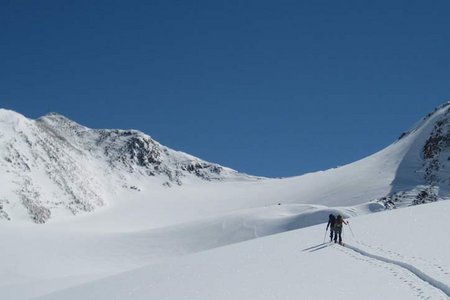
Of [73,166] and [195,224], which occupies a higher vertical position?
[73,166]

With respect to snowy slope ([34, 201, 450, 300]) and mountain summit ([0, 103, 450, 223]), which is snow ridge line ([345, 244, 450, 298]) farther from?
mountain summit ([0, 103, 450, 223])

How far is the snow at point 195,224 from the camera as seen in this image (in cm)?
1736

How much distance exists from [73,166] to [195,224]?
1562 inches

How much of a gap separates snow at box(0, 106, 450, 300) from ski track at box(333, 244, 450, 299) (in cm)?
6

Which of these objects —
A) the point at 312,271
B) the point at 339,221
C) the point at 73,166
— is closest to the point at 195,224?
the point at 339,221

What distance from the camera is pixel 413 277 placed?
14.3 m

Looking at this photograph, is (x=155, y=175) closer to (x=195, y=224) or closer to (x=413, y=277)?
(x=195, y=224)

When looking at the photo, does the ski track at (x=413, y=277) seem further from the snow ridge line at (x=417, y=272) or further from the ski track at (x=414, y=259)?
the ski track at (x=414, y=259)

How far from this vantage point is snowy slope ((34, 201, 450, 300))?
45.2 feet

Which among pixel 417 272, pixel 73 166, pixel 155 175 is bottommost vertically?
pixel 417 272

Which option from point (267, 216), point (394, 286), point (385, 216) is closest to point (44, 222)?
point (267, 216)

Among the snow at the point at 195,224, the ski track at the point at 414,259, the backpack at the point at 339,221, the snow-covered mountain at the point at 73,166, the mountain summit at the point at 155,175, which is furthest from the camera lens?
the mountain summit at the point at 155,175

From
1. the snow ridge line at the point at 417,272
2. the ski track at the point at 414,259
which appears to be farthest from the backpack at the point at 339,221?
the snow ridge line at the point at 417,272

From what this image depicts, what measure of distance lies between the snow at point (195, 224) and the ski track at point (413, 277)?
0.06 m
